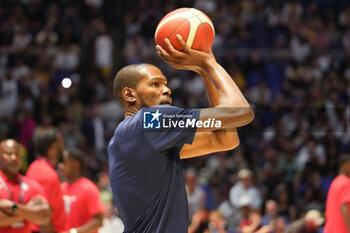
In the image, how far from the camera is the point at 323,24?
1467 centimetres

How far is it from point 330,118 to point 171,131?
9433 mm

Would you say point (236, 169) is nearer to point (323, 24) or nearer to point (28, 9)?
point (323, 24)

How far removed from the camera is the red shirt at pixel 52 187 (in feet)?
17.3

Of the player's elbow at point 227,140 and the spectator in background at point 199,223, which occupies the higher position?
the player's elbow at point 227,140

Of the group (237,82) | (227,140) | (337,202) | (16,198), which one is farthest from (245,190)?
(227,140)

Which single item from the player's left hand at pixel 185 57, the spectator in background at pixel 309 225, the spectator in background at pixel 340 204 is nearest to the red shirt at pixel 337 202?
the spectator in background at pixel 340 204

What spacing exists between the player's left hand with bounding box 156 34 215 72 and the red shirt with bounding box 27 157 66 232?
2627 mm

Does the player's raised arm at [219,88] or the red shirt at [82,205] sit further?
the red shirt at [82,205]

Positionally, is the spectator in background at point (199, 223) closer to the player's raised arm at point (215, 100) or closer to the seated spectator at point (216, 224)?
the seated spectator at point (216, 224)

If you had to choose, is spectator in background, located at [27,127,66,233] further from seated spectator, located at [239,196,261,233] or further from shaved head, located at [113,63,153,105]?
seated spectator, located at [239,196,261,233]

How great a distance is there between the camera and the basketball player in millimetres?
2805

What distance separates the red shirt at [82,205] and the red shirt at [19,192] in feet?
2.76

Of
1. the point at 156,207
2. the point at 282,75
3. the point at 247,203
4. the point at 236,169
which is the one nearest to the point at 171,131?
the point at 156,207

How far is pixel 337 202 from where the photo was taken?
6.03 meters
